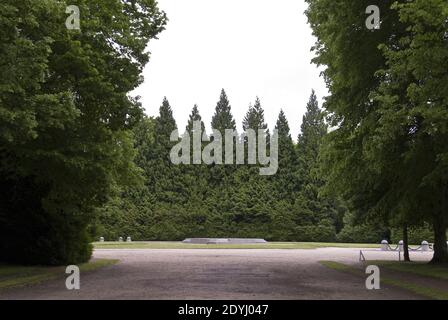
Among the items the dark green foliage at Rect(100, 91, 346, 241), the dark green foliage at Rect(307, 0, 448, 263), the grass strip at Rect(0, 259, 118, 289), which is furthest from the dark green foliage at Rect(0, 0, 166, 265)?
the dark green foliage at Rect(100, 91, 346, 241)

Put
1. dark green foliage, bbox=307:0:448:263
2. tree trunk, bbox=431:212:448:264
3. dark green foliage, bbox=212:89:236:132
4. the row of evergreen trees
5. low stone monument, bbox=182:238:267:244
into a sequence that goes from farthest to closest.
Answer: dark green foliage, bbox=212:89:236:132 → the row of evergreen trees → low stone monument, bbox=182:238:267:244 → tree trunk, bbox=431:212:448:264 → dark green foliage, bbox=307:0:448:263

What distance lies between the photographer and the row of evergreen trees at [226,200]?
69375mm

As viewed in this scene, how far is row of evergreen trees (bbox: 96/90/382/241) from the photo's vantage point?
69.4m

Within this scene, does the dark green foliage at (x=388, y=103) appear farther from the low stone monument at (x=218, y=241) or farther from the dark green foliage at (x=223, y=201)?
the dark green foliage at (x=223, y=201)

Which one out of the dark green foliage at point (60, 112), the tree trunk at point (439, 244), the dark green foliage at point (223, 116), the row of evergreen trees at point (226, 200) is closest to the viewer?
the dark green foliage at point (60, 112)

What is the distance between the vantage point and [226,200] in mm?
73312

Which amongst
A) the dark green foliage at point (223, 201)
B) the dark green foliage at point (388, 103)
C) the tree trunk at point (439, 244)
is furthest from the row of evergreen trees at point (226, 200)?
the dark green foliage at point (388, 103)

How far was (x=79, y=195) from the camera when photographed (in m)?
23.5

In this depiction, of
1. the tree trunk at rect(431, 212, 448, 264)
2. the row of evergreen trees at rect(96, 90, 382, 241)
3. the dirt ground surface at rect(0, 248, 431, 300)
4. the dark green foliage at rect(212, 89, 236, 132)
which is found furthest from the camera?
the dark green foliage at rect(212, 89, 236, 132)

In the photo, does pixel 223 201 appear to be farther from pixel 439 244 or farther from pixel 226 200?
pixel 439 244

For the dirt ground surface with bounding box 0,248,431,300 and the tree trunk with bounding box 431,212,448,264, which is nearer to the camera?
the dirt ground surface with bounding box 0,248,431,300

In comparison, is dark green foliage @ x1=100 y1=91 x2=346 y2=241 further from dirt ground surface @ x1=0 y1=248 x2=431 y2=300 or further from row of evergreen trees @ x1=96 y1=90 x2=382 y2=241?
dirt ground surface @ x1=0 y1=248 x2=431 y2=300

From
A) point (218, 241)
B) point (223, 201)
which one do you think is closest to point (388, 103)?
point (218, 241)
